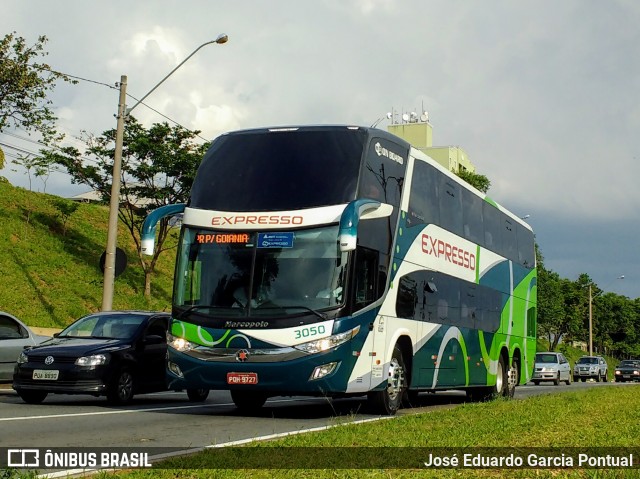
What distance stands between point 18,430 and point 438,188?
8.91 meters

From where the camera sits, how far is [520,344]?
23.3 metres

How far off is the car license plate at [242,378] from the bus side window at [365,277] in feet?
5.81

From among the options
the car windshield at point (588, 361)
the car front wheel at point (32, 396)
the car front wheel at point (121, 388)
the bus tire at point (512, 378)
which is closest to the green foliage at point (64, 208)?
the bus tire at point (512, 378)

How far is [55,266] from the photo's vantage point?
1556 inches

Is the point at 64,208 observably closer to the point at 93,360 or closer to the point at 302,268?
the point at 93,360

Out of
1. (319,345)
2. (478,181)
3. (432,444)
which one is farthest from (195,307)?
(478,181)

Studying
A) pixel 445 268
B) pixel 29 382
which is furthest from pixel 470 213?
pixel 29 382

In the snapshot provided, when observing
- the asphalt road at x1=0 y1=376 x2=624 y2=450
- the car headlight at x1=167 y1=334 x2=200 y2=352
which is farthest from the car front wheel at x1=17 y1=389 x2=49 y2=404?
the car headlight at x1=167 y1=334 x2=200 y2=352

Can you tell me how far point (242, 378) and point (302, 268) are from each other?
1.77m

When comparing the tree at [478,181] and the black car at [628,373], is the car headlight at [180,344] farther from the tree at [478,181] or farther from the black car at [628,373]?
the tree at [478,181]

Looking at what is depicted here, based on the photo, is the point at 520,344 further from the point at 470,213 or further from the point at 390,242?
the point at 390,242

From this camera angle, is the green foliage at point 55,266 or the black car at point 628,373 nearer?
the green foliage at point 55,266

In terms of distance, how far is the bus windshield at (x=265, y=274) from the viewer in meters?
13.3

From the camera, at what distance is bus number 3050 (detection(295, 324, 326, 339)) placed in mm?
13125
